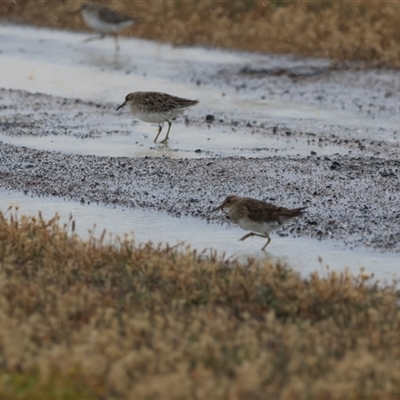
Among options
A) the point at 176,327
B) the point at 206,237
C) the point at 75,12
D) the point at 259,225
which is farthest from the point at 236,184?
the point at 75,12

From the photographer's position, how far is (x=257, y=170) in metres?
12.2

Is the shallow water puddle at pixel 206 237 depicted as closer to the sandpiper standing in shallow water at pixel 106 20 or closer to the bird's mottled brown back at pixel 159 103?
the bird's mottled brown back at pixel 159 103

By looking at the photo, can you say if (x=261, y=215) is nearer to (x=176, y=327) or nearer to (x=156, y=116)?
(x=176, y=327)

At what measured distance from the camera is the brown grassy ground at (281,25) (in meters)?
22.2

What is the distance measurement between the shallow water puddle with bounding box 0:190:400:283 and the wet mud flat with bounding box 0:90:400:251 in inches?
8.6

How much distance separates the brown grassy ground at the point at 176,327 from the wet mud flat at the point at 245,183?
183cm

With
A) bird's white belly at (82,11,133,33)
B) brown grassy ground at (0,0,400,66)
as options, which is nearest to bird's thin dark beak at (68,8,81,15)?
brown grassy ground at (0,0,400,66)

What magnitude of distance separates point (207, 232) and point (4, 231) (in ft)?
6.58

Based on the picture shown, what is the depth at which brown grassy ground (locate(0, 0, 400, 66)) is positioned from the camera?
22219 millimetres

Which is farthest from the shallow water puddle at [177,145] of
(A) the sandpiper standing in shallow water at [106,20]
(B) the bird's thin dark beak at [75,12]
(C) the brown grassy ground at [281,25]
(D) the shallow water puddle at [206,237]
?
(B) the bird's thin dark beak at [75,12]

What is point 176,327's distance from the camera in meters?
6.80

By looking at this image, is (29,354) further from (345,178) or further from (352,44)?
(352,44)

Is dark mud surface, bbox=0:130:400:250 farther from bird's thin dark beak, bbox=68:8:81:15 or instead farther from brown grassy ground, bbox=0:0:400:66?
bird's thin dark beak, bbox=68:8:81:15

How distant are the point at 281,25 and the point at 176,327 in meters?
18.4
